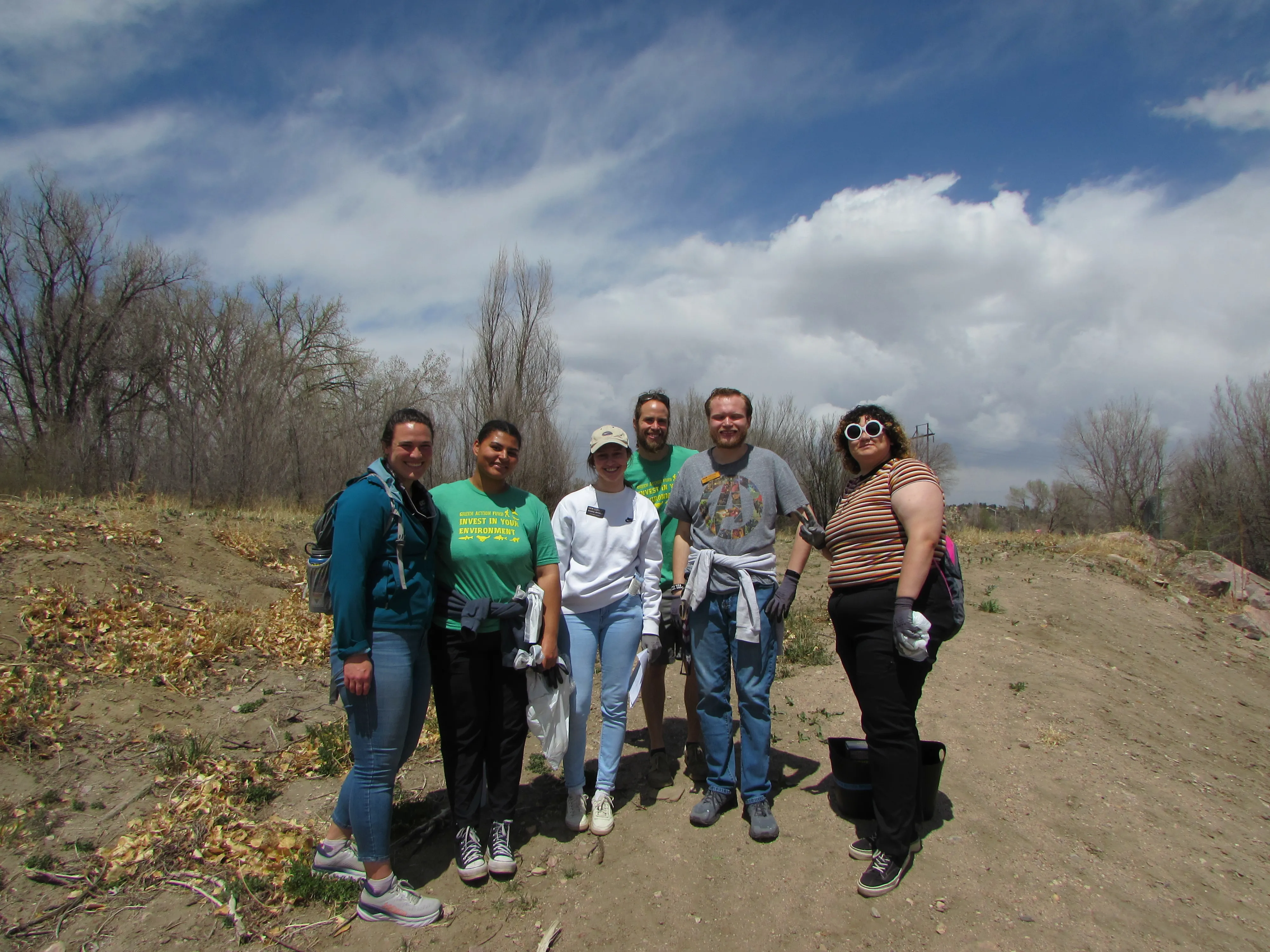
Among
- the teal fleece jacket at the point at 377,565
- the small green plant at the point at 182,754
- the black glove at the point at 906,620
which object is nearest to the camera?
the teal fleece jacket at the point at 377,565

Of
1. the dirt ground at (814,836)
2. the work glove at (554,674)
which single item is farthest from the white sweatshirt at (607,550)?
the dirt ground at (814,836)

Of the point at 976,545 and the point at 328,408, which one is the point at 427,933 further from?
the point at 328,408

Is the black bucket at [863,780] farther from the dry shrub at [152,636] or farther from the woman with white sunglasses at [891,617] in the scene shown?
the dry shrub at [152,636]

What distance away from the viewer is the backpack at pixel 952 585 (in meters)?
2.86

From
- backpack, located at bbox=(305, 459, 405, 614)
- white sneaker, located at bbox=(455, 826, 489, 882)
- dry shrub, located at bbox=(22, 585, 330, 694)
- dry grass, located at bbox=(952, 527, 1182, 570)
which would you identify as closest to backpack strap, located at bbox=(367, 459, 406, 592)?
backpack, located at bbox=(305, 459, 405, 614)

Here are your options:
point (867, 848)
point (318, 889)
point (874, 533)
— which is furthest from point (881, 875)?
point (318, 889)

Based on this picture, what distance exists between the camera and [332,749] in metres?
4.47

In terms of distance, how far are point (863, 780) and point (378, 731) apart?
2343 mm

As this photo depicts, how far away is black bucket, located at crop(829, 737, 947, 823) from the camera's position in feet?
11.0

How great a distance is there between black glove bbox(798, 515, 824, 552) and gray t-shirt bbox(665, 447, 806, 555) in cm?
9

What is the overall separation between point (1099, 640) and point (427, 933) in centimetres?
776

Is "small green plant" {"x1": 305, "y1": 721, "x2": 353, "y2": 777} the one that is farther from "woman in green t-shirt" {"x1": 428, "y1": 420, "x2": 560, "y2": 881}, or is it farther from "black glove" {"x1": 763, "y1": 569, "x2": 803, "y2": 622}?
"black glove" {"x1": 763, "y1": 569, "x2": 803, "y2": 622}

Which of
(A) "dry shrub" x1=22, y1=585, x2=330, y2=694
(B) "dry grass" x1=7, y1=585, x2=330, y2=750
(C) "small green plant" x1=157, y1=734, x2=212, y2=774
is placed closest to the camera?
(C) "small green plant" x1=157, y1=734, x2=212, y2=774

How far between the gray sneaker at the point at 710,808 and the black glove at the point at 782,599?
987mm
